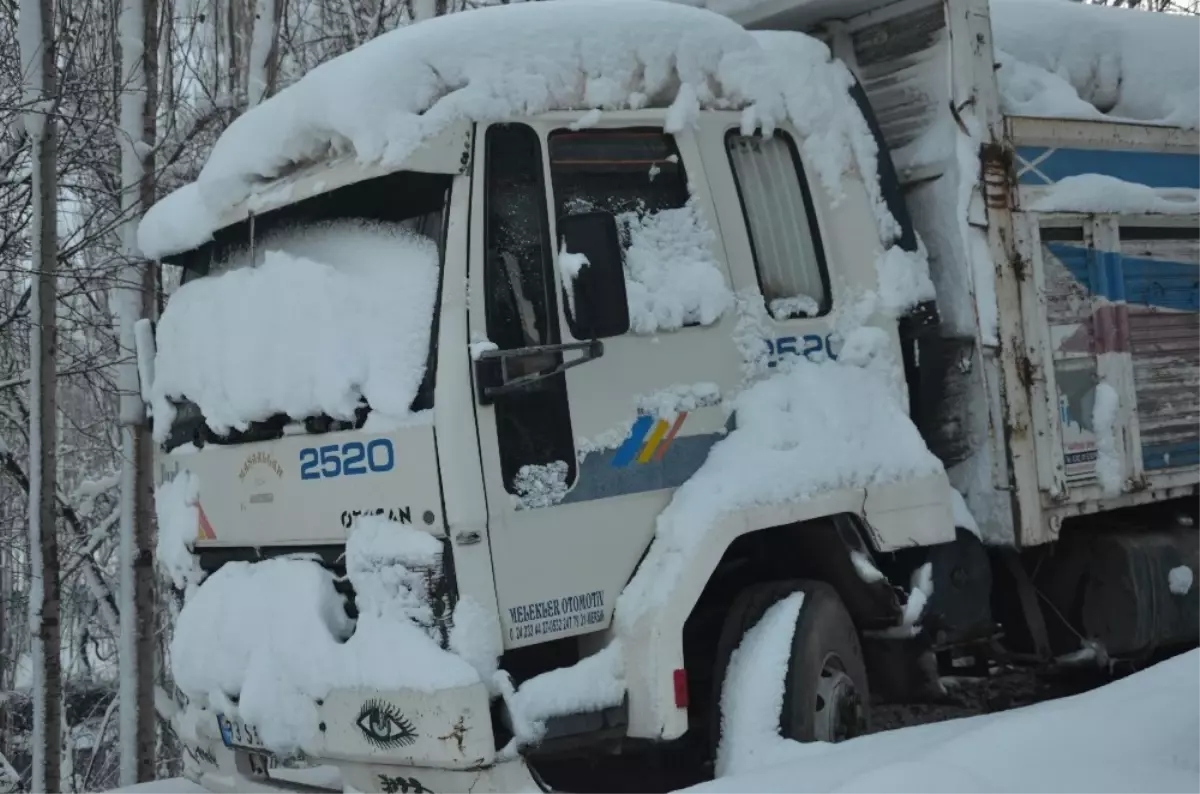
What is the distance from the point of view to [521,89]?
4.06 m

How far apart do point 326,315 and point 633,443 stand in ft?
3.51

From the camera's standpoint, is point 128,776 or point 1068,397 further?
point 128,776

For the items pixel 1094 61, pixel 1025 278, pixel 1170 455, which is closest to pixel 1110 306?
pixel 1025 278

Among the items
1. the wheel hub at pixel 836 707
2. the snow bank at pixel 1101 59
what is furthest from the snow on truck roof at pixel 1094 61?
the wheel hub at pixel 836 707

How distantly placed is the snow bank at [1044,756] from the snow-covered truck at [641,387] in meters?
0.52

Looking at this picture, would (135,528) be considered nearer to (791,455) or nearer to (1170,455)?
(791,455)

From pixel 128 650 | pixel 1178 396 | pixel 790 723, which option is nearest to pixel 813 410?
pixel 790 723

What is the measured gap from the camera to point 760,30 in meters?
5.31

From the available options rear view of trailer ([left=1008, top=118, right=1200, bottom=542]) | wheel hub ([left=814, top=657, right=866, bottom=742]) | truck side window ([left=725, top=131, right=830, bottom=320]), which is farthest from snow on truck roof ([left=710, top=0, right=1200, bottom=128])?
wheel hub ([left=814, top=657, right=866, bottom=742])

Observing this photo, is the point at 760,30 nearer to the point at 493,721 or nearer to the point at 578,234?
the point at 578,234

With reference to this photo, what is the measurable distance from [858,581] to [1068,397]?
1386 mm

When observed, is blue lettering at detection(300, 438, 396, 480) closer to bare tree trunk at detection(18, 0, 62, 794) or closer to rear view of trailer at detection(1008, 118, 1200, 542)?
rear view of trailer at detection(1008, 118, 1200, 542)

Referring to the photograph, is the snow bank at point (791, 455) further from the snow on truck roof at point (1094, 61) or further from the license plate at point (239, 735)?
the snow on truck roof at point (1094, 61)

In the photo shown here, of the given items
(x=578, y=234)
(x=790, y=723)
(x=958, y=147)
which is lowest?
(x=790, y=723)
